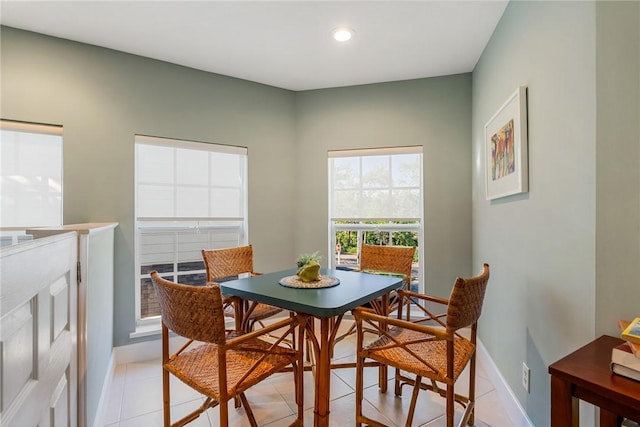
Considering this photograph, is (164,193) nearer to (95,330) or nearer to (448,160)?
(95,330)

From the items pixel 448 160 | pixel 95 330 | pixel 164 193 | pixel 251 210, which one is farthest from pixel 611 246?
pixel 164 193

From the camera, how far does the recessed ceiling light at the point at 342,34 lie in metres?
2.30

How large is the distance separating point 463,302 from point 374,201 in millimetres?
1975

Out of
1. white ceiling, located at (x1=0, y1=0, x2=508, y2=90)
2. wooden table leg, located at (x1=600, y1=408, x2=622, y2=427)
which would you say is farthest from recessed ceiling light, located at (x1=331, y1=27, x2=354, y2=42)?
wooden table leg, located at (x1=600, y1=408, x2=622, y2=427)

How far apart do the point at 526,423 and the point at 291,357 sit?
51.6 inches

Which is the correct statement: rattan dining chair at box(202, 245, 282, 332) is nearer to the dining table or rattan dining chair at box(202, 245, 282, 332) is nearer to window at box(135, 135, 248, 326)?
the dining table

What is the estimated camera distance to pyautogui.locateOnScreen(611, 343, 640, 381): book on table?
863 millimetres

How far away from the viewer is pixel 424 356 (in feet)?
5.16

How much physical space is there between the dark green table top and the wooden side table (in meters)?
0.84

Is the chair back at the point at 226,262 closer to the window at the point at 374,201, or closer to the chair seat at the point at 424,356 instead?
the window at the point at 374,201

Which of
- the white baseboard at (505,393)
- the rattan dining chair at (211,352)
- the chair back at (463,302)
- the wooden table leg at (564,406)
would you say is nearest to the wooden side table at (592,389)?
the wooden table leg at (564,406)

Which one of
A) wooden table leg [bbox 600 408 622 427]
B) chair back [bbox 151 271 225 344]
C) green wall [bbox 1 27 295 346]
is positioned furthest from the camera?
green wall [bbox 1 27 295 346]

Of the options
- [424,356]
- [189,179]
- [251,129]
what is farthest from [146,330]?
[424,356]

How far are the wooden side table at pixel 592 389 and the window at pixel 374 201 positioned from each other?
7.02 ft
